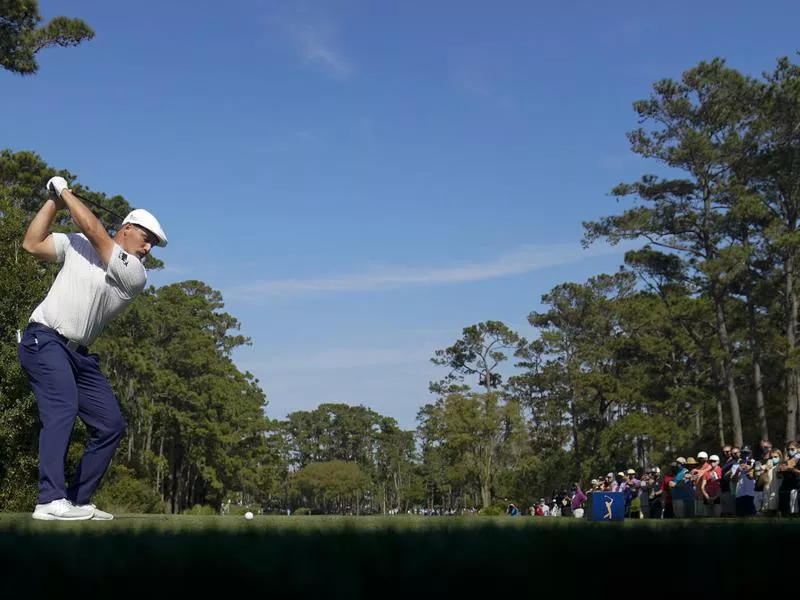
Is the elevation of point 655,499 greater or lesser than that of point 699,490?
lesser

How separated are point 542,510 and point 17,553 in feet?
124

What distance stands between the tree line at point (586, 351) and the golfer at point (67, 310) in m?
16.6

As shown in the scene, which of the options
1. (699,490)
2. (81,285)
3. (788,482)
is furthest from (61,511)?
(699,490)

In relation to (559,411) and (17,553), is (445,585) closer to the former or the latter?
(17,553)

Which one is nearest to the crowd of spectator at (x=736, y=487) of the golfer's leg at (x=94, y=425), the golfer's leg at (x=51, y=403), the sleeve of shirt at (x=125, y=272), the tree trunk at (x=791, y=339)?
the golfer's leg at (x=94, y=425)

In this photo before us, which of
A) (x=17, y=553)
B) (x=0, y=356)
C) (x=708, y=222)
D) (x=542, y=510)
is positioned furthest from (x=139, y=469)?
(x=17, y=553)

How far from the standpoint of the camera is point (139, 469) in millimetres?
53312

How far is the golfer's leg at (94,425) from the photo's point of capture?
6.29 m

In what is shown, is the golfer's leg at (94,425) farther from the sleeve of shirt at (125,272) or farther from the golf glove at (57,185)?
the golf glove at (57,185)

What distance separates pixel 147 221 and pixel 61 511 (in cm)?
204

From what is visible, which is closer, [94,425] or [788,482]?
[94,425]

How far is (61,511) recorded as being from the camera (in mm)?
5621

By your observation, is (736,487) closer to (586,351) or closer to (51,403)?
(51,403)

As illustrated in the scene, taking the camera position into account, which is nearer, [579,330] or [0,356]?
[0,356]
